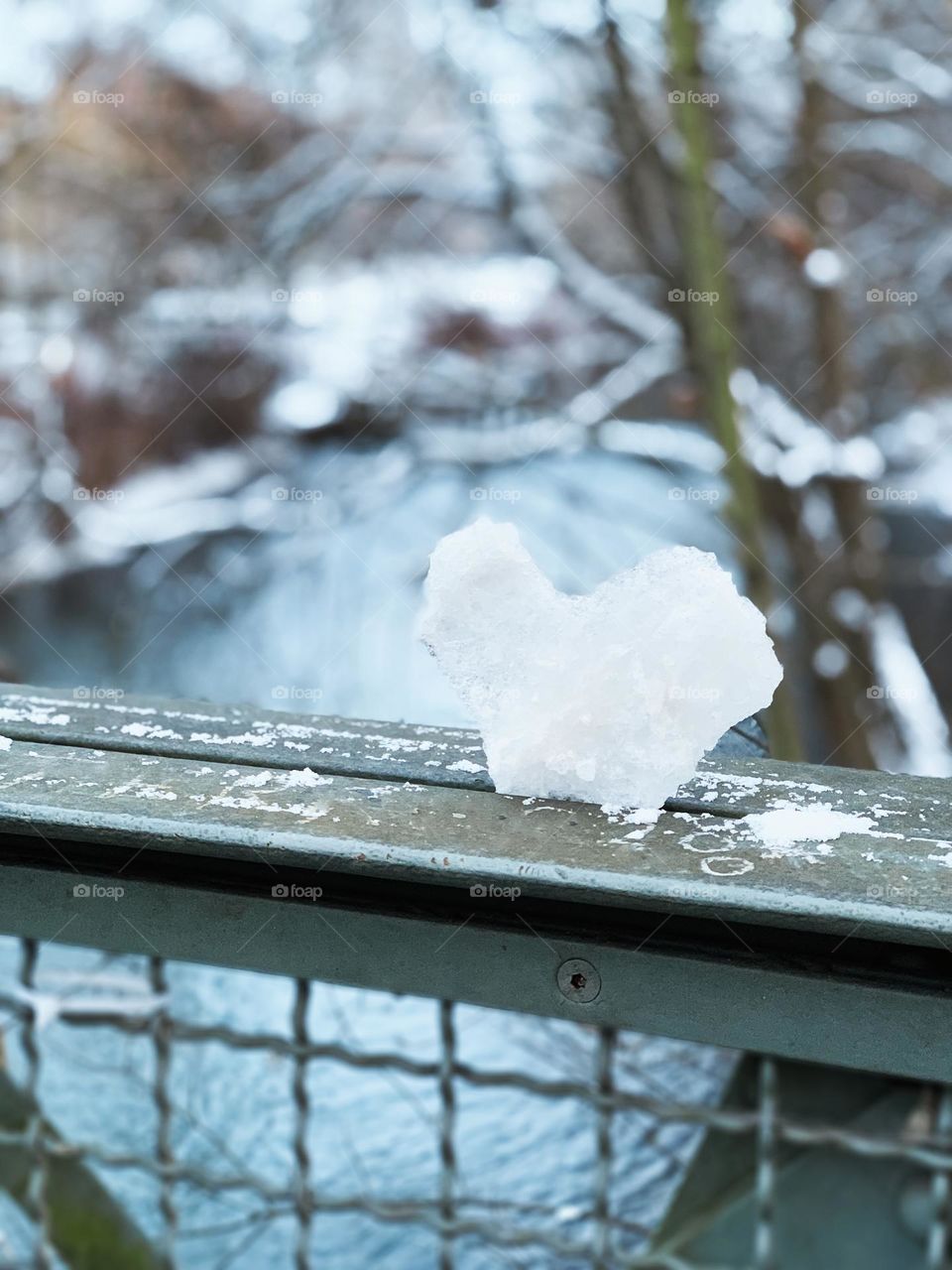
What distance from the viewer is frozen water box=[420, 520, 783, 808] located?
82 centimetres

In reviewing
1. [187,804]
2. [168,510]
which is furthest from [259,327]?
[187,804]

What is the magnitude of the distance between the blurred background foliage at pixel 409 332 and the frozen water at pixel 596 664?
2781 mm

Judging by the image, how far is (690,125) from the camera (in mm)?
2684

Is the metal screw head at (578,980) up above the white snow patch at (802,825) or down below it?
below

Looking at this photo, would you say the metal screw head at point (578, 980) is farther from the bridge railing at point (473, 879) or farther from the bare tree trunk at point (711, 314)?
the bare tree trunk at point (711, 314)

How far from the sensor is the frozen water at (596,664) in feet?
2.68

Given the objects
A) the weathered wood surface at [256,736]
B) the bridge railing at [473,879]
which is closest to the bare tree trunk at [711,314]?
the weathered wood surface at [256,736]

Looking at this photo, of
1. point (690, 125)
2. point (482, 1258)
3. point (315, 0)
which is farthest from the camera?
point (315, 0)

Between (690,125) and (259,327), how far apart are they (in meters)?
1.88

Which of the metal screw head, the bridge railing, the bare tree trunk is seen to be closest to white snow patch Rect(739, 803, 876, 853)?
the bridge railing

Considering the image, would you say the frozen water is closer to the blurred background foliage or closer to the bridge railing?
the bridge railing

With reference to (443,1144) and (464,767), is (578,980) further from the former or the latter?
(443,1144)

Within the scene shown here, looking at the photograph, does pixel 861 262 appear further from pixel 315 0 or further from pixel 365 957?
pixel 365 957

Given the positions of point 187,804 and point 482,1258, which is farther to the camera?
point 482,1258
